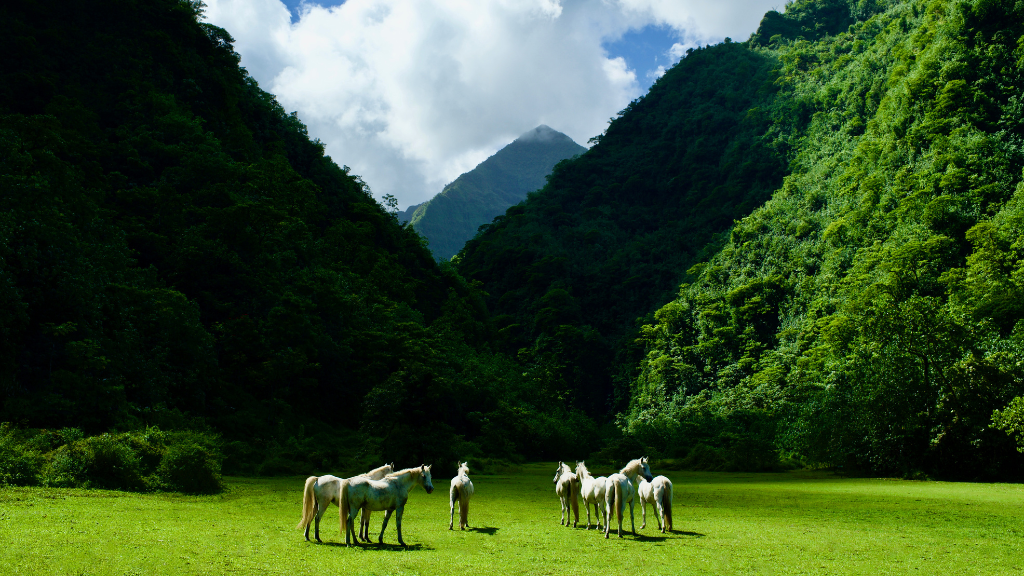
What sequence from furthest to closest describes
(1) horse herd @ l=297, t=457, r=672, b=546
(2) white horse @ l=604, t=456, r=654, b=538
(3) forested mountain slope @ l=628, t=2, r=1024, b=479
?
1. (3) forested mountain slope @ l=628, t=2, r=1024, b=479
2. (2) white horse @ l=604, t=456, r=654, b=538
3. (1) horse herd @ l=297, t=457, r=672, b=546

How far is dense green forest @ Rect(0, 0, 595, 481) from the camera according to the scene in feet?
104

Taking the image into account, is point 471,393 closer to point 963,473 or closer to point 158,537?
point 963,473

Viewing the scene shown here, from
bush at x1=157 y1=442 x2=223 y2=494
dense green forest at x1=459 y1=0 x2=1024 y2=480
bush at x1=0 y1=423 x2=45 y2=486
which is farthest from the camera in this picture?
dense green forest at x1=459 y1=0 x2=1024 y2=480

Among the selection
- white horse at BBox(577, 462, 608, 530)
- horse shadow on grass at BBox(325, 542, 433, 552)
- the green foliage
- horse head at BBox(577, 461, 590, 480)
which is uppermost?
the green foliage

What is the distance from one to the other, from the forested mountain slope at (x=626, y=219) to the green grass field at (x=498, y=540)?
201 feet

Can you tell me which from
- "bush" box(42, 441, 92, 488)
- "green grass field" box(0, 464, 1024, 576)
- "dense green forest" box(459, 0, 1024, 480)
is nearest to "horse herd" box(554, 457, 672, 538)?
"green grass field" box(0, 464, 1024, 576)

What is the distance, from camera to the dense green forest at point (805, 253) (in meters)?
36.9

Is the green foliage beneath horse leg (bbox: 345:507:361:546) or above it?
above

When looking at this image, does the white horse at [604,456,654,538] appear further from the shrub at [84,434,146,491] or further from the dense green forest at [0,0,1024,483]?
the shrub at [84,434,146,491]

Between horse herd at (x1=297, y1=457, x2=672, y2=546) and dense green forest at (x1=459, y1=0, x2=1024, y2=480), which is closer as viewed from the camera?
horse herd at (x1=297, y1=457, x2=672, y2=546)

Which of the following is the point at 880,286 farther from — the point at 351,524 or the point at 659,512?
the point at 351,524

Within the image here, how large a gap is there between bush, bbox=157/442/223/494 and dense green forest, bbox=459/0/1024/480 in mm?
31636

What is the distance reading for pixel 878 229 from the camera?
203 feet

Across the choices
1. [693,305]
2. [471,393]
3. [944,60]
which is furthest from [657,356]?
[944,60]
